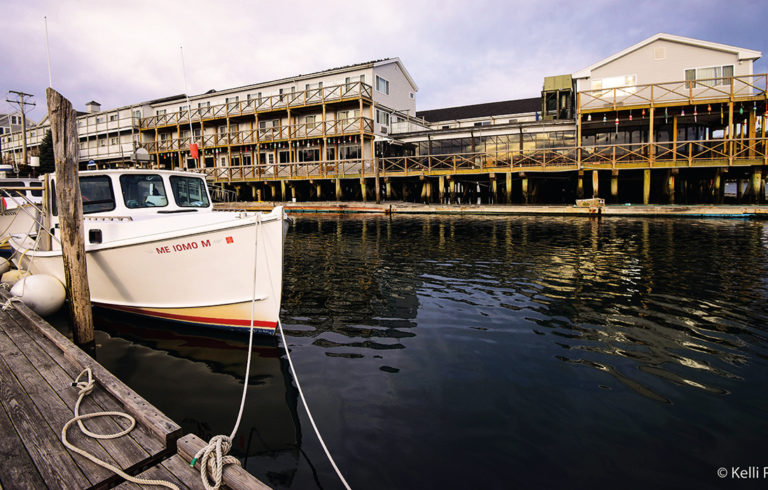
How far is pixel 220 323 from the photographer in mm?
6605

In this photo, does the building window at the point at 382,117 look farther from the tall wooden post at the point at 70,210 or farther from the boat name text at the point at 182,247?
the boat name text at the point at 182,247

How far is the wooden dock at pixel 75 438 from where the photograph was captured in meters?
2.71

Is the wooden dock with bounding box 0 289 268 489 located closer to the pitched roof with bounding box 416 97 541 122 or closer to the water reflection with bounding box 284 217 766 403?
the water reflection with bounding box 284 217 766 403

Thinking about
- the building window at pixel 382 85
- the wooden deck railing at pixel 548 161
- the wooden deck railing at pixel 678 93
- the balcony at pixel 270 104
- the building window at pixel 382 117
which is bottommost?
the wooden deck railing at pixel 548 161

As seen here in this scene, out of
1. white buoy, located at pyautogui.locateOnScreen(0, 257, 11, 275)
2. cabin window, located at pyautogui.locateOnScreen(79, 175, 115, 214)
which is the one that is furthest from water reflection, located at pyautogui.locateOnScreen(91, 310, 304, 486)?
white buoy, located at pyautogui.locateOnScreen(0, 257, 11, 275)

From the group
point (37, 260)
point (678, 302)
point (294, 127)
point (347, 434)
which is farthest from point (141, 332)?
point (294, 127)

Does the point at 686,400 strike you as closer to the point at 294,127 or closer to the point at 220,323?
the point at 220,323

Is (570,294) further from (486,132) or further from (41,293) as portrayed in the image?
(486,132)

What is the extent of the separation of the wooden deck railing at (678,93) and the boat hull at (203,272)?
28756mm

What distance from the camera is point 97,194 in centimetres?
781

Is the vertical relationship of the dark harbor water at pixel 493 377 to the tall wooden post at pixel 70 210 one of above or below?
below

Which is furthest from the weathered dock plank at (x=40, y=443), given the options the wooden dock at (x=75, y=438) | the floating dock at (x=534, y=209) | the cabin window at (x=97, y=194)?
the floating dock at (x=534, y=209)

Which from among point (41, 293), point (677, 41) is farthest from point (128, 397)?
point (677, 41)

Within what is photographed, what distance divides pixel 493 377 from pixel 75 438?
4096 millimetres
